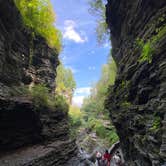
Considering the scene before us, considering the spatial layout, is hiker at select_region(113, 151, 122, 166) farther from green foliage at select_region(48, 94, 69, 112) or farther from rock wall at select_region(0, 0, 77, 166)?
green foliage at select_region(48, 94, 69, 112)

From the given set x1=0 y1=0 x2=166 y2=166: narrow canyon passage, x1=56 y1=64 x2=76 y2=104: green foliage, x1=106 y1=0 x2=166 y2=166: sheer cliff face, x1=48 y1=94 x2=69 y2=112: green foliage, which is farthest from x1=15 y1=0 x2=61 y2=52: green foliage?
x1=56 y1=64 x2=76 y2=104: green foliage

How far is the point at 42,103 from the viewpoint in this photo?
13.4 meters

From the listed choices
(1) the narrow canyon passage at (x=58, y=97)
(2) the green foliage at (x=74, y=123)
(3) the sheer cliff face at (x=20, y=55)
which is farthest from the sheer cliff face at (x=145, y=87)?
(2) the green foliage at (x=74, y=123)

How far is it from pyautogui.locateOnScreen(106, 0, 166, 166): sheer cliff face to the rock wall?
5119mm

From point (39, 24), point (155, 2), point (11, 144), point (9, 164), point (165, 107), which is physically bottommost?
point (9, 164)

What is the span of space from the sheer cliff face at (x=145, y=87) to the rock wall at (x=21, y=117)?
5119mm

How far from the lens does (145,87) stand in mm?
8414

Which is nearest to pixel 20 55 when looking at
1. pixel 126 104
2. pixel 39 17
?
pixel 39 17

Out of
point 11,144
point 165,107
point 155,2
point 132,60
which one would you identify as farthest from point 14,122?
point 155,2

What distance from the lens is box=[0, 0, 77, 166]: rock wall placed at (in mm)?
10414

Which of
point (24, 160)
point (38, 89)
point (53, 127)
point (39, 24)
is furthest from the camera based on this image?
point (39, 24)

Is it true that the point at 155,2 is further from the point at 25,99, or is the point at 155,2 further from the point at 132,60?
the point at 25,99

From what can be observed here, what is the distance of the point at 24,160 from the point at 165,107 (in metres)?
7.68

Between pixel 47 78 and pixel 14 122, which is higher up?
pixel 47 78
